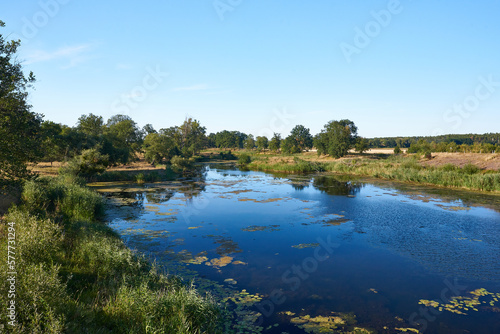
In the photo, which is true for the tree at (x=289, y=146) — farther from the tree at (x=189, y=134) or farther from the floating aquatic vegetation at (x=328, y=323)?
the floating aquatic vegetation at (x=328, y=323)

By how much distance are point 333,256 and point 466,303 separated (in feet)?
16.9

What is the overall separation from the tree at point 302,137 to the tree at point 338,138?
39149mm

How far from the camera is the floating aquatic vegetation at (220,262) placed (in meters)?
11.8

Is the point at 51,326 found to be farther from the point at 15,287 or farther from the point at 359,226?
the point at 359,226

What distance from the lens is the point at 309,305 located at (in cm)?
894

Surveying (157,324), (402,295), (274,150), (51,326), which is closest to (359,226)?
(402,295)

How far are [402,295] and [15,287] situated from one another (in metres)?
11.1

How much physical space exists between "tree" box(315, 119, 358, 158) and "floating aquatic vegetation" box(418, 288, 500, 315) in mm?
61964

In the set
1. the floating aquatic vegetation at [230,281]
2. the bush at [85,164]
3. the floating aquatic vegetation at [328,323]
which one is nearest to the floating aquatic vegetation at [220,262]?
the floating aquatic vegetation at [230,281]

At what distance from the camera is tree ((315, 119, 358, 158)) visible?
69.8 metres

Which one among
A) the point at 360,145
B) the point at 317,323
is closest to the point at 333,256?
the point at 317,323

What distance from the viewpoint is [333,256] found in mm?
13156

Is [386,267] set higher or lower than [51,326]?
lower

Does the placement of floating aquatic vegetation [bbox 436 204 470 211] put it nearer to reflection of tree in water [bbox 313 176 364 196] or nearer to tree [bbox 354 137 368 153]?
reflection of tree in water [bbox 313 176 364 196]
